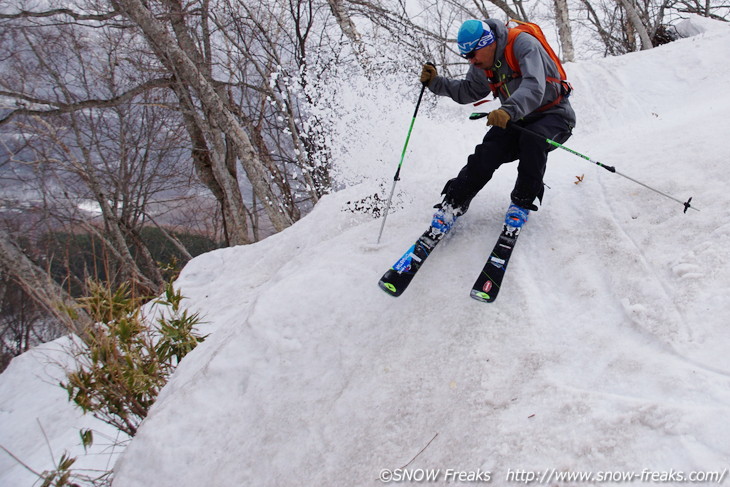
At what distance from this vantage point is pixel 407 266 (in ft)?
9.77

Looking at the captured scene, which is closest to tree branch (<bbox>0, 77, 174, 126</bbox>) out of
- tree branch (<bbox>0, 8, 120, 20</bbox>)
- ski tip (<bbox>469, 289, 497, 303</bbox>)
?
tree branch (<bbox>0, 8, 120, 20</bbox>)

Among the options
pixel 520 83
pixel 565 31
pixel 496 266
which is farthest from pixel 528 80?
pixel 565 31

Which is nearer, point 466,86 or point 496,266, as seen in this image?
point 496,266

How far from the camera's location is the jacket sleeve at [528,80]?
271 centimetres

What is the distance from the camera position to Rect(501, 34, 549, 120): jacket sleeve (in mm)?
2707

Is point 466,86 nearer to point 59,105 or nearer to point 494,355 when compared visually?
point 494,355

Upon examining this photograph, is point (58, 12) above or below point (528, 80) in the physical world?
above

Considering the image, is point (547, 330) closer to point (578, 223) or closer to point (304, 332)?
point (578, 223)

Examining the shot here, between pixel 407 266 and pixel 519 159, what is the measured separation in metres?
1.17

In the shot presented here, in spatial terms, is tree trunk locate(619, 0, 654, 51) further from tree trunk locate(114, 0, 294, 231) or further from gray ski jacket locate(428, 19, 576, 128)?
tree trunk locate(114, 0, 294, 231)

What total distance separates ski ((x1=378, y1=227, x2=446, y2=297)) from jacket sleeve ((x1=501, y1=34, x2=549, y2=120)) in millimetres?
1017

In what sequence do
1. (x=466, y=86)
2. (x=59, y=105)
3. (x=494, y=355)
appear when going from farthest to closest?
1. (x=59, y=105)
2. (x=466, y=86)
3. (x=494, y=355)

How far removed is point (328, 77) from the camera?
5398mm

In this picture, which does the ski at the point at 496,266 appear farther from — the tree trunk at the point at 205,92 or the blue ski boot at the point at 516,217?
the tree trunk at the point at 205,92
